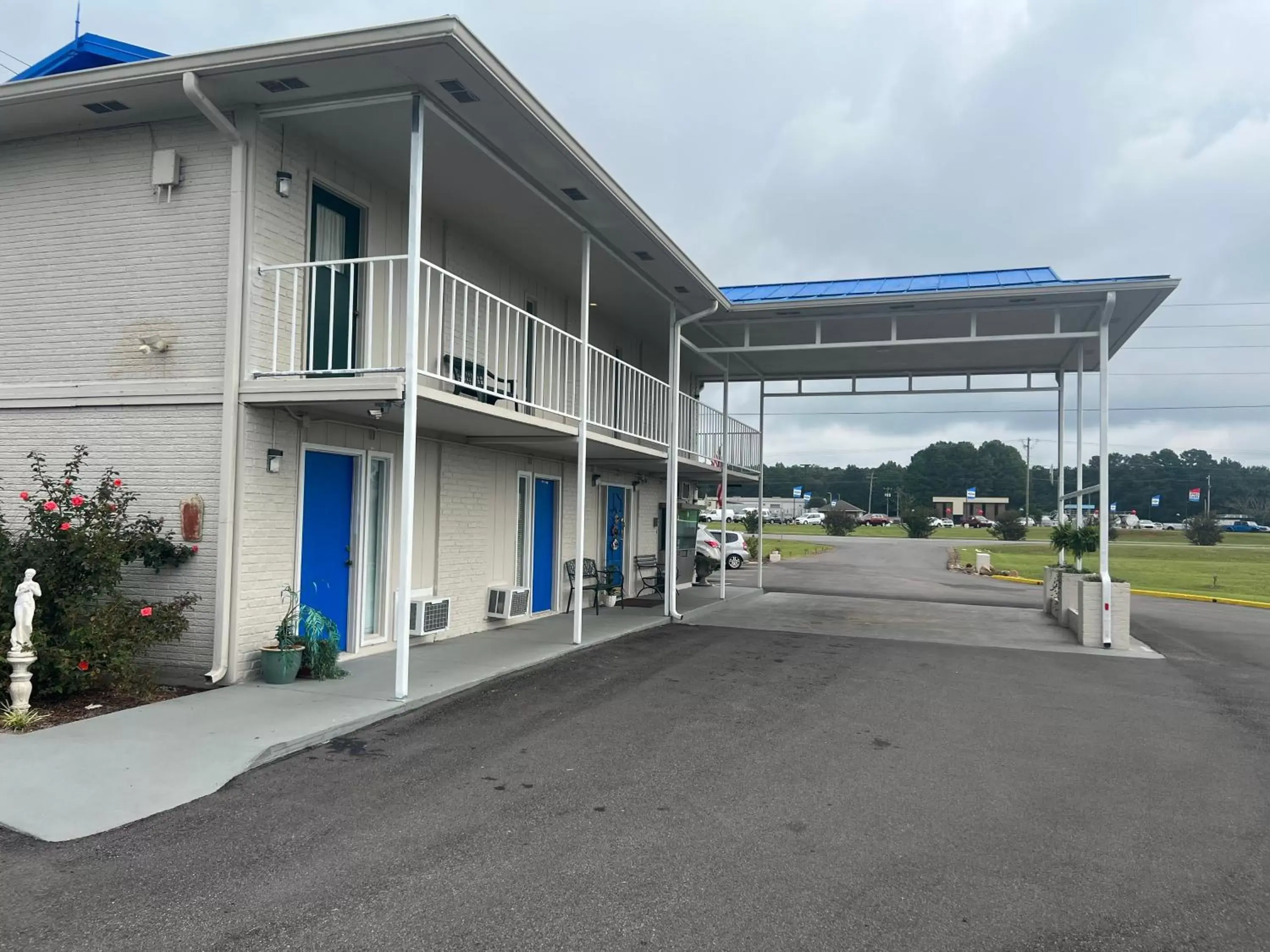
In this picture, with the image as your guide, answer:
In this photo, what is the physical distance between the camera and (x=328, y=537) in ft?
28.2

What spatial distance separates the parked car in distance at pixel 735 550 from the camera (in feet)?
99.9

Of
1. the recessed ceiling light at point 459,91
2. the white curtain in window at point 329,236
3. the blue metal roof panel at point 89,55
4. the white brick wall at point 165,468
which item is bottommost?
the white brick wall at point 165,468

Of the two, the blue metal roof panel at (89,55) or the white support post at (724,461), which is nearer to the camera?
the blue metal roof panel at (89,55)

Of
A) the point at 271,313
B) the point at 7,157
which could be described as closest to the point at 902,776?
the point at 271,313

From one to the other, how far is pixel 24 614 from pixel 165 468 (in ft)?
6.39

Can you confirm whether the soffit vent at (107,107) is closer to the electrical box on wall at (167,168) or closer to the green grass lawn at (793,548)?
the electrical box on wall at (167,168)

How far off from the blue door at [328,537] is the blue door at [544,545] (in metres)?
4.34

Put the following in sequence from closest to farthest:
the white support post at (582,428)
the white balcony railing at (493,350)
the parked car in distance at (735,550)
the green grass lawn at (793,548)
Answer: the white balcony railing at (493,350) < the white support post at (582,428) < the parked car in distance at (735,550) < the green grass lawn at (793,548)

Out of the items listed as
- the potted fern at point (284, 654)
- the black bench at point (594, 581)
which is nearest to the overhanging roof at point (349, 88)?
the potted fern at point (284, 654)

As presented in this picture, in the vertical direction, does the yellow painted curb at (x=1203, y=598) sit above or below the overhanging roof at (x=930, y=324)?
below

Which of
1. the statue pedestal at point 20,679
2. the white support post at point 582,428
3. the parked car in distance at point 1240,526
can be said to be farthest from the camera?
the parked car in distance at point 1240,526

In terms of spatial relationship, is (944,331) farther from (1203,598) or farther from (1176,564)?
(1176,564)

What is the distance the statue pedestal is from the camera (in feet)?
19.8

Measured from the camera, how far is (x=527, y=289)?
12781 millimetres
